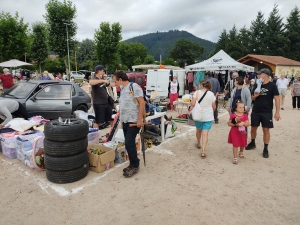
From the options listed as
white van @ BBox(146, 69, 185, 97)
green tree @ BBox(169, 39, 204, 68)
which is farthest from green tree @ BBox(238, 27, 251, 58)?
white van @ BBox(146, 69, 185, 97)

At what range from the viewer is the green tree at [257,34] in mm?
48203

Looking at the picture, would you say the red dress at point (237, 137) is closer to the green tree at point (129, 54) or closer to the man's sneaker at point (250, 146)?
the man's sneaker at point (250, 146)

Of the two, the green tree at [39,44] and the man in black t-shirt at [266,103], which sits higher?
the green tree at [39,44]

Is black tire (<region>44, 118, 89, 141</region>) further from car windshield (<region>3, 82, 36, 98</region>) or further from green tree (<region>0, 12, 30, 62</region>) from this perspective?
green tree (<region>0, 12, 30, 62</region>)

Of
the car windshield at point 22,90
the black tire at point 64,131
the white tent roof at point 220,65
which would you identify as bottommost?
the black tire at point 64,131

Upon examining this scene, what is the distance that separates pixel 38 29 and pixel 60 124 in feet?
123

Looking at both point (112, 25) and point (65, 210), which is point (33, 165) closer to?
point (65, 210)

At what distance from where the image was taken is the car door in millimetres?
6598

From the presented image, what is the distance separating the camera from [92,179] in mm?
4070

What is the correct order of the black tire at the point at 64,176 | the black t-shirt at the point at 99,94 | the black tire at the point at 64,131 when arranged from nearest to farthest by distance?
the black tire at the point at 64,131, the black tire at the point at 64,176, the black t-shirt at the point at 99,94

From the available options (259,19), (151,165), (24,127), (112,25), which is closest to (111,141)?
(151,165)

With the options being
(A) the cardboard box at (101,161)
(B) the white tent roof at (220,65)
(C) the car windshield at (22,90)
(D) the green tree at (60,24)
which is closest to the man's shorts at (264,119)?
(A) the cardboard box at (101,161)

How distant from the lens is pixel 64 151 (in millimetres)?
3812

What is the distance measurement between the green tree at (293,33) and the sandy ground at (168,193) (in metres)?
49.1
